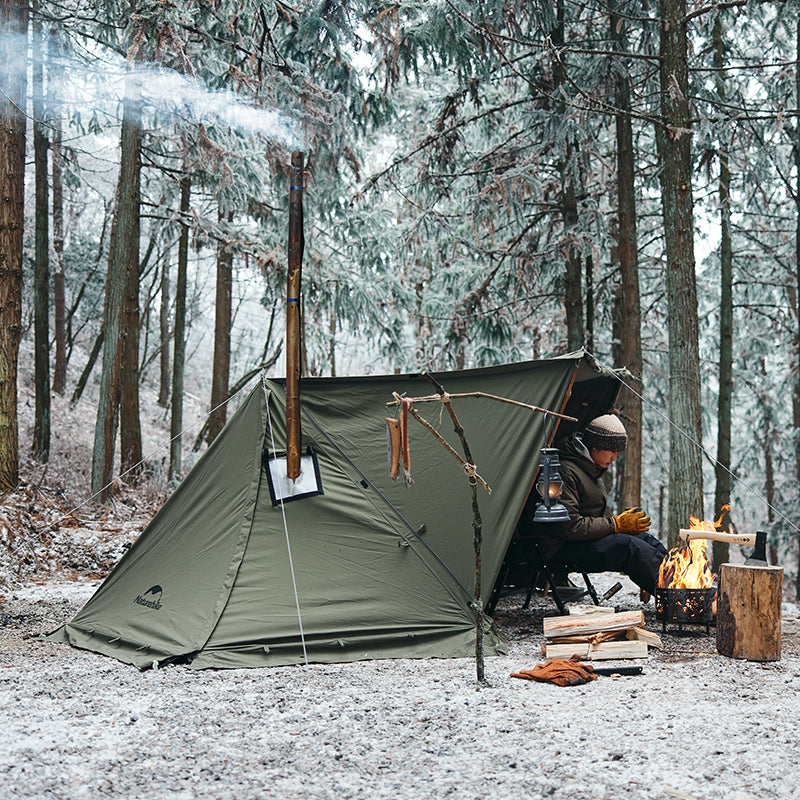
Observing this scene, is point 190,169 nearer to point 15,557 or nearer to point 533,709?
point 15,557

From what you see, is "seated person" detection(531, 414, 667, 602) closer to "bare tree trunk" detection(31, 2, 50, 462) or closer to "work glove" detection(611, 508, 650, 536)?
"work glove" detection(611, 508, 650, 536)

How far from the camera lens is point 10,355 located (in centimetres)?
743

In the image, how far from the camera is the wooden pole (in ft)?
16.4

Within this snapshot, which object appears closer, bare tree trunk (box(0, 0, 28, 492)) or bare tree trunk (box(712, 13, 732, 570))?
bare tree trunk (box(0, 0, 28, 492))

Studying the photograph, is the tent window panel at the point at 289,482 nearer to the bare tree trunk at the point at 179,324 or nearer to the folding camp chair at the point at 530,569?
the folding camp chair at the point at 530,569

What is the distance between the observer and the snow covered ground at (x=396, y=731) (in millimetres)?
2834

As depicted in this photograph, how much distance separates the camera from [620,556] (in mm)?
5449

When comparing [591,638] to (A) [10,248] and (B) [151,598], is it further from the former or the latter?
(A) [10,248]

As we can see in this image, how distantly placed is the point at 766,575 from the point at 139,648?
347cm

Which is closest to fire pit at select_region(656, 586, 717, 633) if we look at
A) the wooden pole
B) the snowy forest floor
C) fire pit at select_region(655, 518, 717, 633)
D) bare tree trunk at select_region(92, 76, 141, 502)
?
fire pit at select_region(655, 518, 717, 633)

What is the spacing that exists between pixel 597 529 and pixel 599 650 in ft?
3.13

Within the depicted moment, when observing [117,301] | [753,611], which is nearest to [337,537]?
[753,611]

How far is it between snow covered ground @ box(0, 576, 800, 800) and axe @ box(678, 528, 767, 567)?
56 cm

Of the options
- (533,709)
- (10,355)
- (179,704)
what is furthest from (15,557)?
(533,709)
